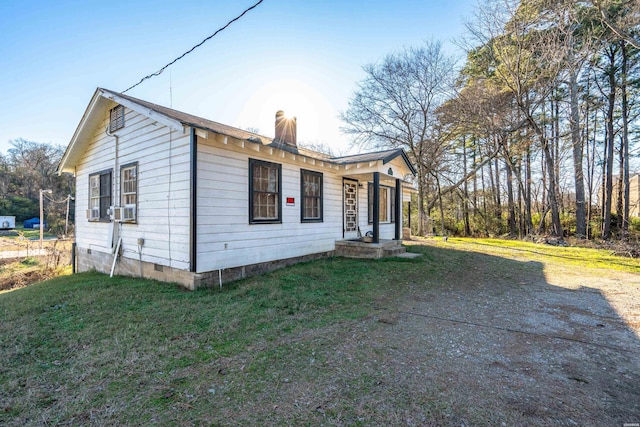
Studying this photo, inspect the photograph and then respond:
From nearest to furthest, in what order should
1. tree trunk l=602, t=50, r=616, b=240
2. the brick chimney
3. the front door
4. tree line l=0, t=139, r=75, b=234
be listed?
the brick chimney → the front door → tree trunk l=602, t=50, r=616, b=240 → tree line l=0, t=139, r=75, b=234

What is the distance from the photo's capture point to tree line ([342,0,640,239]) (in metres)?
11.5

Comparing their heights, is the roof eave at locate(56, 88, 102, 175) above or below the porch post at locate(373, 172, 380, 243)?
above

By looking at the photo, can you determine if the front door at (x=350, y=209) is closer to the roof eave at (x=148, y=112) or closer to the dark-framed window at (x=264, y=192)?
the dark-framed window at (x=264, y=192)

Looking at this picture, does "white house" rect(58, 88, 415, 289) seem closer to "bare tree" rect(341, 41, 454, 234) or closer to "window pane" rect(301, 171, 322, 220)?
"window pane" rect(301, 171, 322, 220)

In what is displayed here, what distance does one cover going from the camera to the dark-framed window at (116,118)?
7305 mm

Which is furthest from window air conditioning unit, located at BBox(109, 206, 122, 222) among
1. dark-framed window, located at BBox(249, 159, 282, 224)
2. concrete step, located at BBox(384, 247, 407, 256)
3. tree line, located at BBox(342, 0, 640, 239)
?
tree line, located at BBox(342, 0, 640, 239)

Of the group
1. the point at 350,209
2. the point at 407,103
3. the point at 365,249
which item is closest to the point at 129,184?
the point at 350,209

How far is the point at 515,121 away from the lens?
15031mm

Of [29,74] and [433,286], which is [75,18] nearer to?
[29,74]

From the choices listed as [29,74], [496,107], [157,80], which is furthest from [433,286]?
[496,107]

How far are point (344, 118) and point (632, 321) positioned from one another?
18.0m

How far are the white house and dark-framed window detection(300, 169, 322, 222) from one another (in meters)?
0.03

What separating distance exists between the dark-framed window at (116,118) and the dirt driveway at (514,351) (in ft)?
24.9

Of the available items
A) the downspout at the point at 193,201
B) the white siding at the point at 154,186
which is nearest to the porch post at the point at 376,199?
the downspout at the point at 193,201
